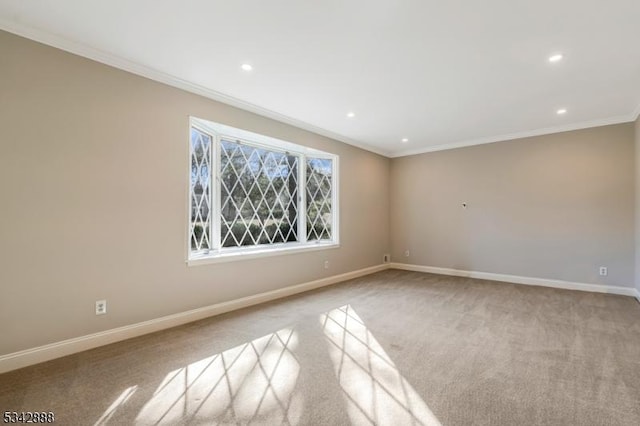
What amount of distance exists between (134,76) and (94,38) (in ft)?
1.53

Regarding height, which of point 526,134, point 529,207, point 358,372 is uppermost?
point 526,134

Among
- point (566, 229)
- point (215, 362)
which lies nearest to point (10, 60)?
point (215, 362)

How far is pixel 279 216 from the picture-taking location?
4.73 meters

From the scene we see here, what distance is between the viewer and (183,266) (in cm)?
330

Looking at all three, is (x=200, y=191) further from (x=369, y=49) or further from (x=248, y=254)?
(x=369, y=49)

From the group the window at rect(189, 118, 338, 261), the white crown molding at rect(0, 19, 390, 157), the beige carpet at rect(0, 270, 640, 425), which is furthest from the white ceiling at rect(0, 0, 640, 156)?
the beige carpet at rect(0, 270, 640, 425)

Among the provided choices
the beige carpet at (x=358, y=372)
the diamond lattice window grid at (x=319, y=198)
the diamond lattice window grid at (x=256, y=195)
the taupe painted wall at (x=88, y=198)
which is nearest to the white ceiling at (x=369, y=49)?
the taupe painted wall at (x=88, y=198)

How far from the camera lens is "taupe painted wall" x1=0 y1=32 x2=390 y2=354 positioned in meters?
2.34

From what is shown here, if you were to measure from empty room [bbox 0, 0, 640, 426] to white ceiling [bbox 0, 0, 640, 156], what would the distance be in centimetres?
2

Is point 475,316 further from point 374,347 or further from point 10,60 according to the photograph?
point 10,60

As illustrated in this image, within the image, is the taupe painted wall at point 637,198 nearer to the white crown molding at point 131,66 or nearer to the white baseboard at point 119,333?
the white crown molding at point 131,66

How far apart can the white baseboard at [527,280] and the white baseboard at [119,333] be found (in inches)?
119

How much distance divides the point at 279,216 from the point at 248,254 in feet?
3.12

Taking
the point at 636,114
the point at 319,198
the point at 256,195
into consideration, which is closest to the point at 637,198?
the point at 636,114
